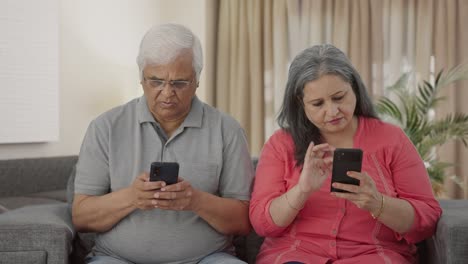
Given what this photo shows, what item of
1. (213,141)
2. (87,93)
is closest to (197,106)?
(213,141)

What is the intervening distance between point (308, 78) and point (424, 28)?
134 inches

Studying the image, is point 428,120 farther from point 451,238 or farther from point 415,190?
point 451,238

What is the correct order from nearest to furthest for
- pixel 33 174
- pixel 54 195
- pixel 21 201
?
pixel 21 201 < pixel 54 195 < pixel 33 174

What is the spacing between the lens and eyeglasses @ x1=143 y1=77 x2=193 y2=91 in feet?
6.70

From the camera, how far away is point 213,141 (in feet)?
6.95

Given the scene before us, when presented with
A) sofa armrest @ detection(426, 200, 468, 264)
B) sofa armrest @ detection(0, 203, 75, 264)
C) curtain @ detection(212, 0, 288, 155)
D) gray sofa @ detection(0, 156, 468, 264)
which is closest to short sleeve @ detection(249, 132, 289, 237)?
gray sofa @ detection(0, 156, 468, 264)

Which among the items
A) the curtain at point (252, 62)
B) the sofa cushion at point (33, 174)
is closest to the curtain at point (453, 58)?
the curtain at point (252, 62)

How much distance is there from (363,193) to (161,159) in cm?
63

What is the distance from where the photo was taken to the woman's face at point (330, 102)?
2016 mm

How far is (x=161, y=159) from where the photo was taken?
6.84ft

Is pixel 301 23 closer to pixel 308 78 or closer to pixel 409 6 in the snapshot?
pixel 409 6

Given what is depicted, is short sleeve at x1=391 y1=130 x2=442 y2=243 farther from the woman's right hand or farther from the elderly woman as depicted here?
the woman's right hand

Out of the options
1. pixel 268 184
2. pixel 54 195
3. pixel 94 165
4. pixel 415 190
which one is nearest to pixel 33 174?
pixel 54 195

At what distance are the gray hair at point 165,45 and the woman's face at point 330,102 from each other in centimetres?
38
